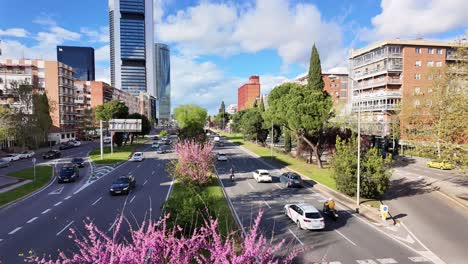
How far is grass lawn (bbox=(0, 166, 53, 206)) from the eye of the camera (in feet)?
78.4

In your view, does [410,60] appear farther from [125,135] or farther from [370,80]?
[125,135]

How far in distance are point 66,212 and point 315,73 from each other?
1463 inches

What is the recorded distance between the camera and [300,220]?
1709cm

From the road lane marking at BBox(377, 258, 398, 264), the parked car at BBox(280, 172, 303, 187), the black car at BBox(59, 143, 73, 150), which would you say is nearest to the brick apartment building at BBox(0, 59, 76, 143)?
the black car at BBox(59, 143, 73, 150)

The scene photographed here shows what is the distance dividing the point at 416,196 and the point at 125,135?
62.0 meters

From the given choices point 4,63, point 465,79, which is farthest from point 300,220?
point 4,63

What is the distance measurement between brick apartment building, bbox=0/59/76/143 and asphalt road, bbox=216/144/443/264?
61.3 meters

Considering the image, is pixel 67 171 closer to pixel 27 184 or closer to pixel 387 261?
pixel 27 184

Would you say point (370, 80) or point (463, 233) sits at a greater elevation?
point (370, 80)

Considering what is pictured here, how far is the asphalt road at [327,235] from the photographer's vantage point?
1364cm

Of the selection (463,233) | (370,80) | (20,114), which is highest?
(370,80)

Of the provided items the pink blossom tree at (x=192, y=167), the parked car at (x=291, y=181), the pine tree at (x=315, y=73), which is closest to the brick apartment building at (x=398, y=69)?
the pine tree at (x=315, y=73)

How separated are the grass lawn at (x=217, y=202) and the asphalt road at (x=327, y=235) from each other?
0.86 m

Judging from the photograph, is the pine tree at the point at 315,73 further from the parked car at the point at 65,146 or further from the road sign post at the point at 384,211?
the parked car at the point at 65,146
